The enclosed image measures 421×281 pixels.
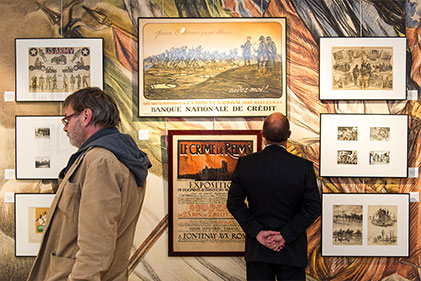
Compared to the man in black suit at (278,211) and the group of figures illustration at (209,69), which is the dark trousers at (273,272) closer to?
the man in black suit at (278,211)

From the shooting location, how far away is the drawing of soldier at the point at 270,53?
3.06 meters

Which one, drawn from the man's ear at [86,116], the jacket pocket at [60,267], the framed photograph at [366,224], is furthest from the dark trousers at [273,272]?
the man's ear at [86,116]

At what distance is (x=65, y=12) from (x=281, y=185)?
6.97 ft

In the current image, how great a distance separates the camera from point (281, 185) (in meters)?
2.41

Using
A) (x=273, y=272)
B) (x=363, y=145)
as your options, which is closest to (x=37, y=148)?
(x=273, y=272)

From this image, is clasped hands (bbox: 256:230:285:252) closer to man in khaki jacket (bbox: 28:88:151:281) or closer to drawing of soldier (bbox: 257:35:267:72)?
man in khaki jacket (bbox: 28:88:151:281)

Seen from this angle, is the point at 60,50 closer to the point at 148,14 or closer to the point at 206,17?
the point at 148,14

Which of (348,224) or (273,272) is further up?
(348,224)

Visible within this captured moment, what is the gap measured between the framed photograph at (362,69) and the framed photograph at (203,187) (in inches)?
28.6

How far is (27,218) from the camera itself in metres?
3.08

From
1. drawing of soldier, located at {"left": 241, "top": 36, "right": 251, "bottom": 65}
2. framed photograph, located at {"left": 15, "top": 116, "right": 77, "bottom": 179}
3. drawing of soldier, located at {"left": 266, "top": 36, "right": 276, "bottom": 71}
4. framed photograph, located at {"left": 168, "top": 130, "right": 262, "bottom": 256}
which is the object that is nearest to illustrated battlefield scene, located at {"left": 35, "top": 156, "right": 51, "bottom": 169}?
framed photograph, located at {"left": 15, "top": 116, "right": 77, "bottom": 179}

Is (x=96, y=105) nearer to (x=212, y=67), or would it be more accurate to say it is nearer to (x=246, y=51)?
(x=212, y=67)

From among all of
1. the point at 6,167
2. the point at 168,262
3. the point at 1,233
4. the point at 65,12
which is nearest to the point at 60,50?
the point at 65,12

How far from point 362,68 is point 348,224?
120 centimetres
